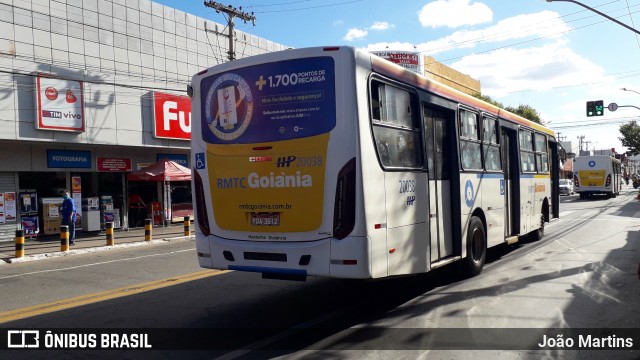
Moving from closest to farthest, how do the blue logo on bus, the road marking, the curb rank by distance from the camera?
1. the road marking
2. the blue logo on bus
3. the curb

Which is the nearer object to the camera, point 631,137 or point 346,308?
point 346,308

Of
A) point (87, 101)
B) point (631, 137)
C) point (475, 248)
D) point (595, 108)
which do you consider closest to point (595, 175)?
point (595, 108)

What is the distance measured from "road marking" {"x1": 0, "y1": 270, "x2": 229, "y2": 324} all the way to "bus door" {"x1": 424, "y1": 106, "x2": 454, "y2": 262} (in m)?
4.56

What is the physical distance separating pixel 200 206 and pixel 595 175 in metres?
37.1

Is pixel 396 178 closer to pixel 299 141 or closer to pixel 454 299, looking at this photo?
pixel 299 141

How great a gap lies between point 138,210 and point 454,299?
18427 millimetres

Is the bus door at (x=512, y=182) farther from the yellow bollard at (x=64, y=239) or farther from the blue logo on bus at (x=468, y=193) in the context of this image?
the yellow bollard at (x=64, y=239)

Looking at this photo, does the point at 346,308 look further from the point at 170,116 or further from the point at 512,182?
the point at 170,116

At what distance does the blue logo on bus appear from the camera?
801cm

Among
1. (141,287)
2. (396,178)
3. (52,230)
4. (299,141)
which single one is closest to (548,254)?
(396,178)

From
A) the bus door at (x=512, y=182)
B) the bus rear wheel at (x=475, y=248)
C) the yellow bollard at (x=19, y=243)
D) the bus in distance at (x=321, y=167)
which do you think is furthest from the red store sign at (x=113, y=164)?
the bus rear wheel at (x=475, y=248)

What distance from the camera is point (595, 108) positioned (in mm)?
28984

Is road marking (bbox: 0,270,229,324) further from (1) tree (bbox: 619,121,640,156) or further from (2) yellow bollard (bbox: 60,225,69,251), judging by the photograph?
(1) tree (bbox: 619,121,640,156)

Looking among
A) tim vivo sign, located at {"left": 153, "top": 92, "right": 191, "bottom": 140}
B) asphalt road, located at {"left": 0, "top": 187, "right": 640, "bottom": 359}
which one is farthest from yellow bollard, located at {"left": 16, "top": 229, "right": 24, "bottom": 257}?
tim vivo sign, located at {"left": 153, "top": 92, "right": 191, "bottom": 140}
